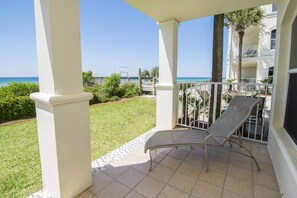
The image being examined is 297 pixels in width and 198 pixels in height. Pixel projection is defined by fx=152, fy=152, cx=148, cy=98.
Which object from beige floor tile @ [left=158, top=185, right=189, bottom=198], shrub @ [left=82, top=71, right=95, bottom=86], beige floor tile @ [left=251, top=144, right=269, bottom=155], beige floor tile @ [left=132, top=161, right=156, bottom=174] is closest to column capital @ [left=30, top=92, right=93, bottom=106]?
beige floor tile @ [left=132, top=161, right=156, bottom=174]

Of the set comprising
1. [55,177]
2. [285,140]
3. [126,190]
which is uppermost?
[285,140]

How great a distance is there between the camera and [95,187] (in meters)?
1.97

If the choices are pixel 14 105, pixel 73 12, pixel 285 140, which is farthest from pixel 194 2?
pixel 14 105

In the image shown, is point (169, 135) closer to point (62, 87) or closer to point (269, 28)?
point (62, 87)

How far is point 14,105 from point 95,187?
5.88 metres

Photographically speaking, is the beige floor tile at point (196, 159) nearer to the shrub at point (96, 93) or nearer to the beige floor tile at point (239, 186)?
the beige floor tile at point (239, 186)

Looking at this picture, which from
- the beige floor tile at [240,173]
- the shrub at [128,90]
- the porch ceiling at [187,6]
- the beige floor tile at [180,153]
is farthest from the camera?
the shrub at [128,90]

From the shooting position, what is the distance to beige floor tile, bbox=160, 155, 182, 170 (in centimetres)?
243

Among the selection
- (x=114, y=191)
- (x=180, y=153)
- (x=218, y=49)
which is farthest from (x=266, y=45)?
(x=114, y=191)

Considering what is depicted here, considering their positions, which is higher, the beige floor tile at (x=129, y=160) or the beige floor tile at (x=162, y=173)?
the beige floor tile at (x=129, y=160)

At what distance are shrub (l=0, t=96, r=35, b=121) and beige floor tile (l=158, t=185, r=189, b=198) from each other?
21.3ft

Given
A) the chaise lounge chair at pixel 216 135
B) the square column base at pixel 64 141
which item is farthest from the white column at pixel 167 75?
the square column base at pixel 64 141

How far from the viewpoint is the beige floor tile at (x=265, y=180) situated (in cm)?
197

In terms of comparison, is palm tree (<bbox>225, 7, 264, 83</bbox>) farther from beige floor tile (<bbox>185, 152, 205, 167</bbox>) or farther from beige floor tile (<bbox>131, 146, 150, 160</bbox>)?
beige floor tile (<bbox>131, 146, 150, 160</bbox>)
